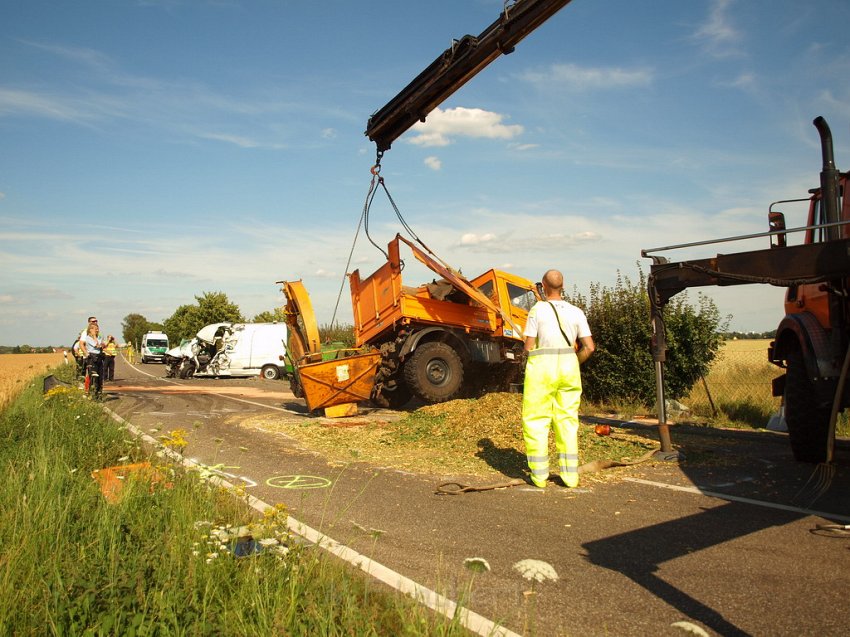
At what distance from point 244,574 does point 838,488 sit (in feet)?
16.9

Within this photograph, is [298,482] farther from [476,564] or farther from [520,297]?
[520,297]

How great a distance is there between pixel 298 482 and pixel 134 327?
125137 millimetres

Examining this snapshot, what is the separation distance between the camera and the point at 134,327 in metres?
122

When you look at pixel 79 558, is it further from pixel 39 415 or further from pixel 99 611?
pixel 39 415

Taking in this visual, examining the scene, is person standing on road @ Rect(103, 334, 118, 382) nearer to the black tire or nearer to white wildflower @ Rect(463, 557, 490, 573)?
the black tire

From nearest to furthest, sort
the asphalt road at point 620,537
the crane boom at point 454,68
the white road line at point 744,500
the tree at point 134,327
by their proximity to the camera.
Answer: the asphalt road at point 620,537 < the white road line at point 744,500 < the crane boom at point 454,68 < the tree at point 134,327

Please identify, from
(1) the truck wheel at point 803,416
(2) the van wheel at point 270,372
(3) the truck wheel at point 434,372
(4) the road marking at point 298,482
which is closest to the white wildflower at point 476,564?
(4) the road marking at point 298,482

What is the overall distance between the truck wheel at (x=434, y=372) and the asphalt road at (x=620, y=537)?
4813 millimetres

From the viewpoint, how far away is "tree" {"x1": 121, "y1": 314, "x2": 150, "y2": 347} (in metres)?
118

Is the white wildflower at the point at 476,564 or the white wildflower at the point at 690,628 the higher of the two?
the white wildflower at the point at 690,628

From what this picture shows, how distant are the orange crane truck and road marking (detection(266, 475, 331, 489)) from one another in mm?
3692

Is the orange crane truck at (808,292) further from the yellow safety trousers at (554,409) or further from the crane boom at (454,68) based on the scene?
the crane boom at (454,68)

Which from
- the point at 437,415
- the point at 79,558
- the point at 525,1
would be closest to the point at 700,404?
the point at 437,415

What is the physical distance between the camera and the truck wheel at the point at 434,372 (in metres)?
12.8
